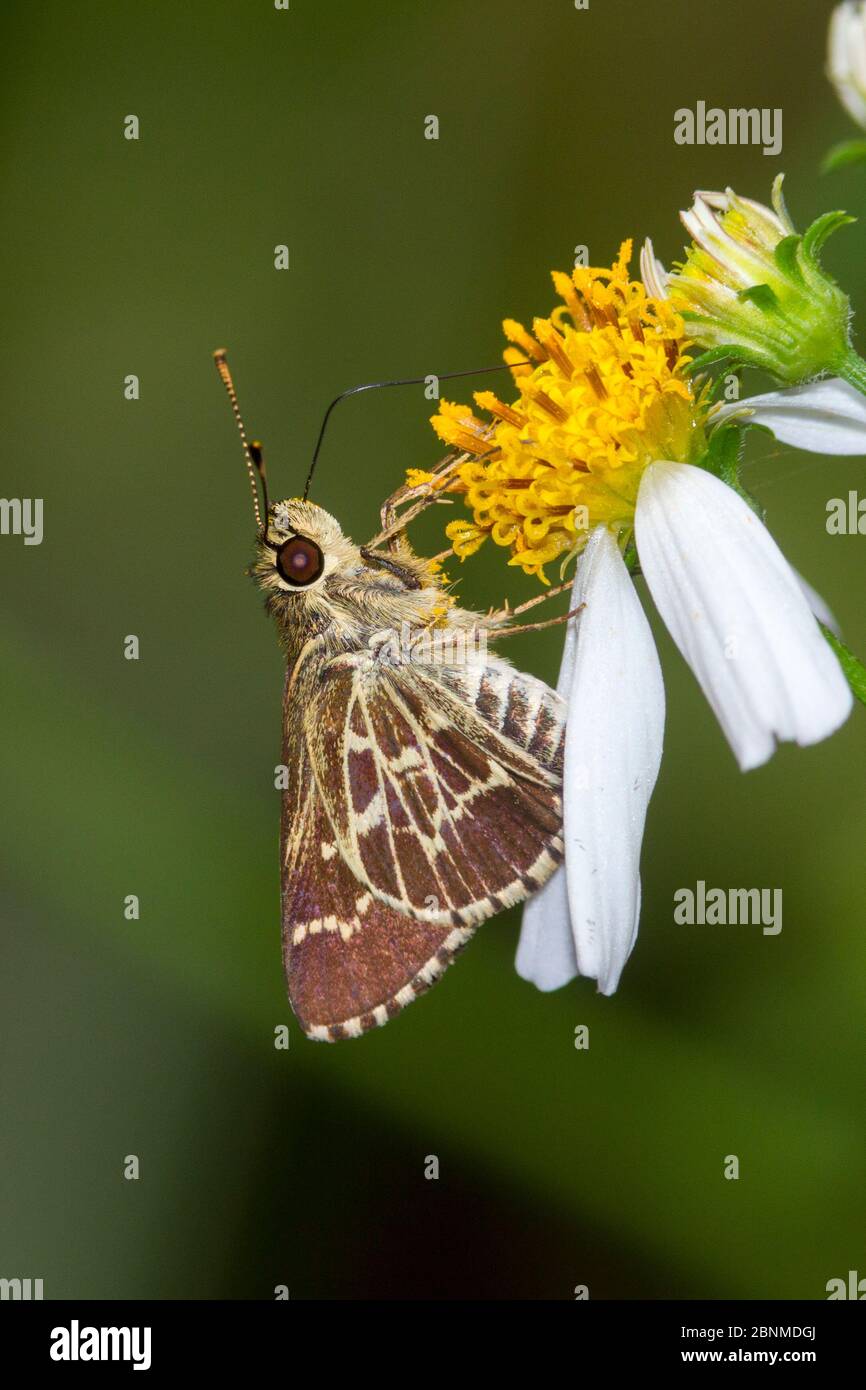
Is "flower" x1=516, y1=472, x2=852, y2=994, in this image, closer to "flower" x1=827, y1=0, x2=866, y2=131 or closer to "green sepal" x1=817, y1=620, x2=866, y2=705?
"green sepal" x1=817, y1=620, x2=866, y2=705

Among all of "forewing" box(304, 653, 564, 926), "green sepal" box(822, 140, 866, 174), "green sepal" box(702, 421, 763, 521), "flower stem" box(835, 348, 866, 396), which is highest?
"green sepal" box(822, 140, 866, 174)

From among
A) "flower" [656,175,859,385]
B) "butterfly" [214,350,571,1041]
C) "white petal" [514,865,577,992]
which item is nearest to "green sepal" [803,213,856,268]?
"flower" [656,175,859,385]

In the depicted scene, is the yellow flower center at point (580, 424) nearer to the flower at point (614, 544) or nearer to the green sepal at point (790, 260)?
the flower at point (614, 544)

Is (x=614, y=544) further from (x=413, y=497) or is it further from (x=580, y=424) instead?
(x=413, y=497)

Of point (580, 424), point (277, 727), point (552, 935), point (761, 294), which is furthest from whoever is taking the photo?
point (277, 727)

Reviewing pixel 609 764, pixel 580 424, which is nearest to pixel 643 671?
pixel 609 764

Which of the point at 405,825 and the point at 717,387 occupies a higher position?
→ the point at 717,387
